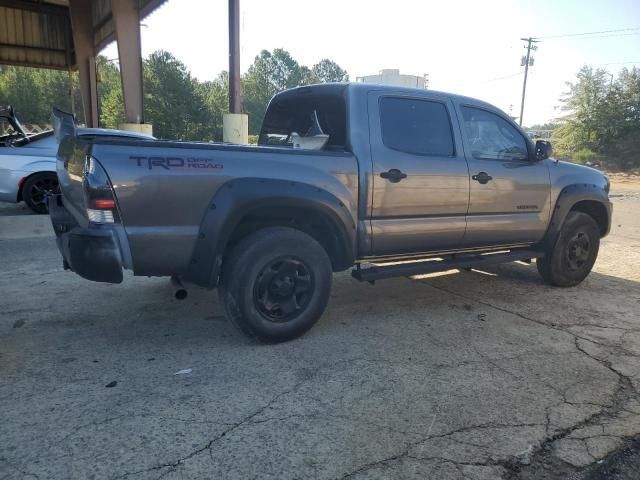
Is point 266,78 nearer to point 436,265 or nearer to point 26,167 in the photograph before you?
point 26,167

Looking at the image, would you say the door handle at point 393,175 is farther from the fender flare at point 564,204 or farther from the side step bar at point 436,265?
the fender flare at point 564,204

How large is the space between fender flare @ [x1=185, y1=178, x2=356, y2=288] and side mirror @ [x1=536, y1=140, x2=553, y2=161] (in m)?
2.54

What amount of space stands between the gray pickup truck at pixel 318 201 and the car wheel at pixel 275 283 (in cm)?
1

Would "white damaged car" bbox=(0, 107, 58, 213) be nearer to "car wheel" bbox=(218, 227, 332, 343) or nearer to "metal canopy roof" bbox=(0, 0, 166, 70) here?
"car wheel" bbox=(218, 227, 332, 343)

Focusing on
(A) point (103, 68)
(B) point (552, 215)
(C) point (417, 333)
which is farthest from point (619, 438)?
(A) point (103, 68)

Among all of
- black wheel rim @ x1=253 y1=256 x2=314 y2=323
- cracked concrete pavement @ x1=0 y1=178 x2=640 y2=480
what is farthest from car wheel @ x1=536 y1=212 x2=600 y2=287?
black wheel rim @ x1=253 y1=256 x2=314 y2=323

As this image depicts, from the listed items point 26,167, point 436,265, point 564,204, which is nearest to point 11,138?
point 26,167

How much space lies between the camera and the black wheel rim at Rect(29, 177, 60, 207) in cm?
892

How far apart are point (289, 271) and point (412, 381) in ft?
3.85

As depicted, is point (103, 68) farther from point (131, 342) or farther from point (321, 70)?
point (131, 342)

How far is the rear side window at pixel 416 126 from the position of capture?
4.19m

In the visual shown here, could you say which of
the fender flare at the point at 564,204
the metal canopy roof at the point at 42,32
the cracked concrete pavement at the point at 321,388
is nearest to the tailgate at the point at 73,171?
the cracked concrete pavement at the point at 321,388

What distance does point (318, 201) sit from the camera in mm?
3680

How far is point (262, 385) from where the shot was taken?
3199 mm
